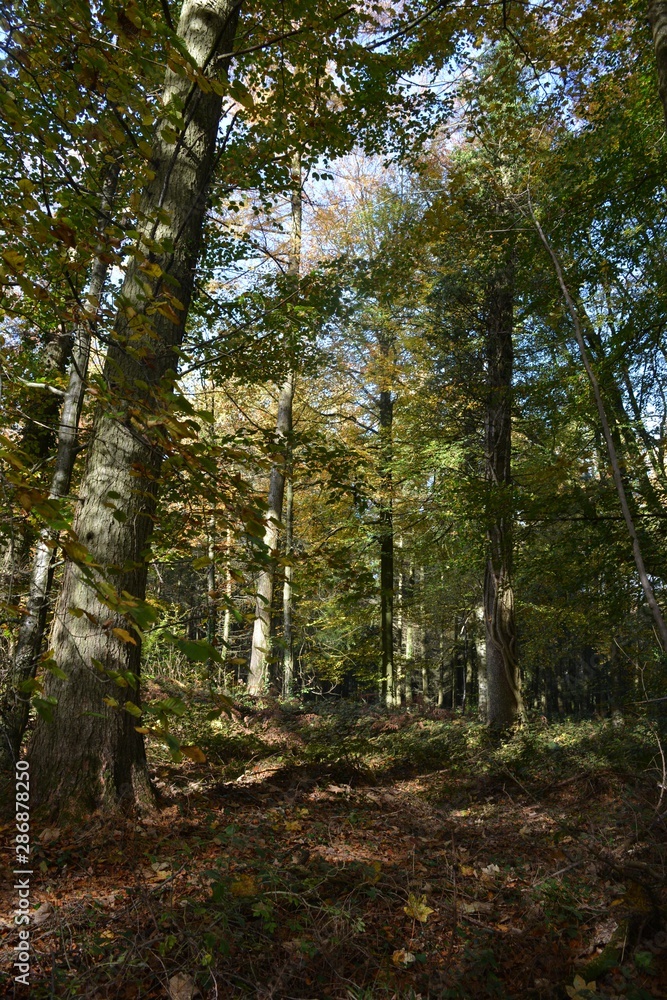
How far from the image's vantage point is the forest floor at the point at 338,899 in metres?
2.59

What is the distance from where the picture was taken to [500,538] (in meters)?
9.20

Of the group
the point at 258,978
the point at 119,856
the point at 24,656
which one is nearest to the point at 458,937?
the point at 258,978

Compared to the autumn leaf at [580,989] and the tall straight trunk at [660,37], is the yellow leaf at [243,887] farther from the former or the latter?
the tall straight trunk at [660,37]

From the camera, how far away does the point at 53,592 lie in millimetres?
5918

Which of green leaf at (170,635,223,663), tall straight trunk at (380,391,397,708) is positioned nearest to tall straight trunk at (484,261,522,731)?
tall straight trunk at (380,391,397,708)

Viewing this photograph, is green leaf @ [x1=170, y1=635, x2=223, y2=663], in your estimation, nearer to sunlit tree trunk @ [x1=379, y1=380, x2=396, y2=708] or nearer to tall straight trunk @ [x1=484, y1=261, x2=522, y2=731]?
tall straight trunk @ [x1=484, y1=261, x2=522, y2=731]

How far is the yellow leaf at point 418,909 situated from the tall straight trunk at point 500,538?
6.22 m

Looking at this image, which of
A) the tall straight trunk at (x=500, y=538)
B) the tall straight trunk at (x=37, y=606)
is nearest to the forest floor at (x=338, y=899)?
the tall straight trunk at (x=37, y=606)

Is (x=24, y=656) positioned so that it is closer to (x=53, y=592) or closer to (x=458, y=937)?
(x=53, y=592)

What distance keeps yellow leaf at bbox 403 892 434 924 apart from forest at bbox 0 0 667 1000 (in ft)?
0.10

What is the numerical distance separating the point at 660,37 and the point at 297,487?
37.6ft

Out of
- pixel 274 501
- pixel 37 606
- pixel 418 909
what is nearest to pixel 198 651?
pixel 418 909

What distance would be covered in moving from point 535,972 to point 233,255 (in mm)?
8359

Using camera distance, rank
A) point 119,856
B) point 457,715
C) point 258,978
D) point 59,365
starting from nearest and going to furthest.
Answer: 1. point 258,978
2. point 119,856
3. point 59,365
4. point 457,715
